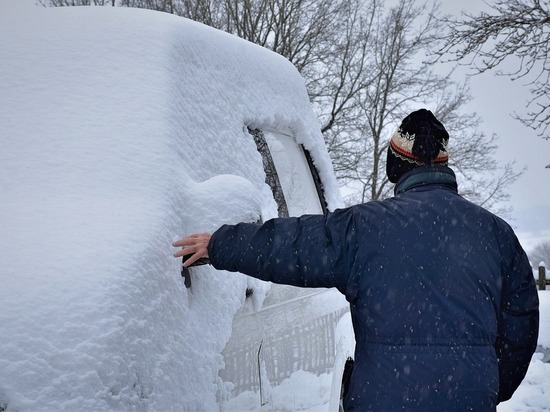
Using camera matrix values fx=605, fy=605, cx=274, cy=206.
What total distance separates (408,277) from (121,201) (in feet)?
2.83

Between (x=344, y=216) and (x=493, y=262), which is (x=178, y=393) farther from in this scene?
(x=493, y=262)

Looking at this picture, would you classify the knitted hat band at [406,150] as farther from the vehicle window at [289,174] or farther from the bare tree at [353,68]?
the bare tree at [353,68]

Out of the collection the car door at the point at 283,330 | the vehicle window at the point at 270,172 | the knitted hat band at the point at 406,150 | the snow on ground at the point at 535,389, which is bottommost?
the snow on ground at the point at 535,389

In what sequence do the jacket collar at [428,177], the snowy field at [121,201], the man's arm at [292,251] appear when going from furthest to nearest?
the jacket collar at [428,177] → the man's arm at [292,251] → the snowy field at [121,201]

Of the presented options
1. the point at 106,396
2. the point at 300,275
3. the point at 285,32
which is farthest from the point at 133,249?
the point at 285,32

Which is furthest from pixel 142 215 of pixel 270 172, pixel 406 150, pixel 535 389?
pixel 535 389

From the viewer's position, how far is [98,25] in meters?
2.48

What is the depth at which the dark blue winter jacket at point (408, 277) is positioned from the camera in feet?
5.55

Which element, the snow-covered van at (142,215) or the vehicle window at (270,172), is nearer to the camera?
the snow-covered van at (142,215)

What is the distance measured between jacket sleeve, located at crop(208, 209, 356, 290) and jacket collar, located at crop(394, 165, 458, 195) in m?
0.26

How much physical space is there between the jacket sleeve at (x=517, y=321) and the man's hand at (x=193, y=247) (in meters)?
0.99

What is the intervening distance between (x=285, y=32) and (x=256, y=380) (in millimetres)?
16355

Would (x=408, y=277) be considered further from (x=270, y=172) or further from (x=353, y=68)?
(x=353, y=68)

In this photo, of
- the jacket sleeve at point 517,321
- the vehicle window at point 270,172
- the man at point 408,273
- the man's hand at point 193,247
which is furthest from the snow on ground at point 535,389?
the man's hand at point 193,247
